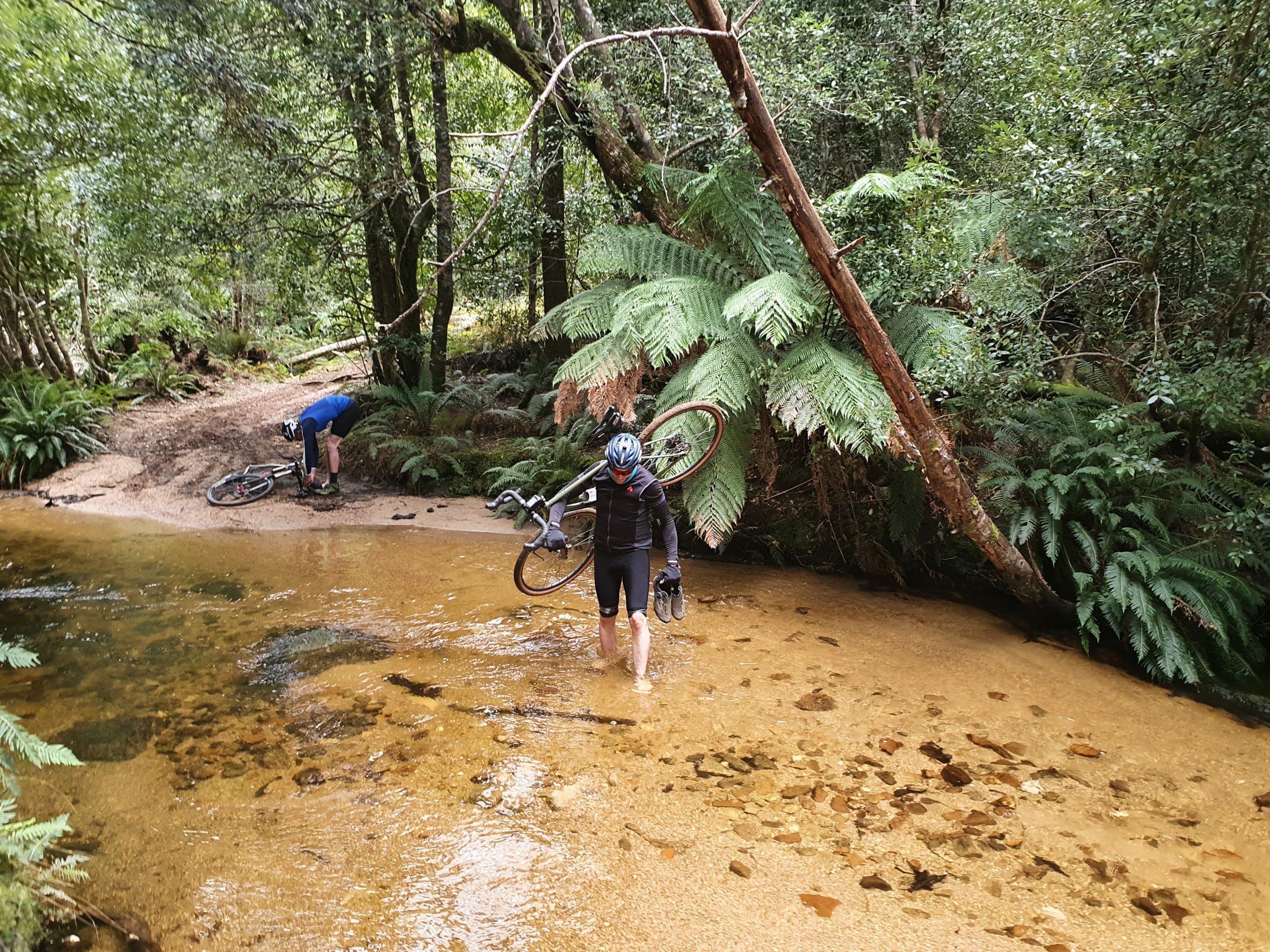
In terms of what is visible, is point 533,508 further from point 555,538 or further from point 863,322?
point 863,322

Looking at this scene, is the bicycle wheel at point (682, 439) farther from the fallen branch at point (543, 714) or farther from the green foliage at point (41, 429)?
the green foliage at point (41, 429)

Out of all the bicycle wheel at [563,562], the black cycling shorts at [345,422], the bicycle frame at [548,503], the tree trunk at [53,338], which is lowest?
the bicycle wheel at [563,562]

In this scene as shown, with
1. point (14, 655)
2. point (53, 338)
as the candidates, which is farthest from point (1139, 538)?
point (53, 338)

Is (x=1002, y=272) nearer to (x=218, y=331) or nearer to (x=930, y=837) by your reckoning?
(x=930, y=837)

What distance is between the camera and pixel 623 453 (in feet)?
14.5

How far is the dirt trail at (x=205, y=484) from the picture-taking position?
327 inches

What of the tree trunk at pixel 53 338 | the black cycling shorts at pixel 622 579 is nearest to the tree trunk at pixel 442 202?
the black cycling shorts at pixel 622 579

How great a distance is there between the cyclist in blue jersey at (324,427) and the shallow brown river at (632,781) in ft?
9.97

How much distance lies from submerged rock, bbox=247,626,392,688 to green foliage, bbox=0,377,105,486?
706 cm

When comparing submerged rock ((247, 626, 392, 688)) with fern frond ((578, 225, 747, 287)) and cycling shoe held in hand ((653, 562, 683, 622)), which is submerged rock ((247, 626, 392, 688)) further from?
fern frond ((578, 225, 747, 287))

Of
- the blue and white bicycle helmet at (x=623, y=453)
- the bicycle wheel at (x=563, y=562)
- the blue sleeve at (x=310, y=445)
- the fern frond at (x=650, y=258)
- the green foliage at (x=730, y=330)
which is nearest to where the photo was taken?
the blue and white bicycle helmet at (x=623, y=453)

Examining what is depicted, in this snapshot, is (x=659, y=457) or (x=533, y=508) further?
(x=659, y=457)

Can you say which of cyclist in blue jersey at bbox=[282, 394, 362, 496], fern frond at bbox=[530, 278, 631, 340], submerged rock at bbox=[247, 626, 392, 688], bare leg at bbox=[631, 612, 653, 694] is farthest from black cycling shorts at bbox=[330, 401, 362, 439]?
bare leg at bbox=[631, 612, 653, 694]

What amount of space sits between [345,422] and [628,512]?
5619mm
